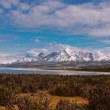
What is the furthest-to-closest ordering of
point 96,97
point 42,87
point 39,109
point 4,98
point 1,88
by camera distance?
point 42,87
point 1,88
point 4,98
point 96,97
point 39,109

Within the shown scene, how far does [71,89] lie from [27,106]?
12757mm

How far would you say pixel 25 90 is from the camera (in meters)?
24.7

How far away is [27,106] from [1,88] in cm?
677

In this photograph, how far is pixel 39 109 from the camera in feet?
35.7

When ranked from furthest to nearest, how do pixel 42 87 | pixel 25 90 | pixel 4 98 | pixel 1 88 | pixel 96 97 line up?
pixel 42 87 < pixel 25 90 < pixel 1 88 < pixel 4 98 < pixel 96 97

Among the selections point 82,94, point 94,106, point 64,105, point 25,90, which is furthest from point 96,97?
point 25,90

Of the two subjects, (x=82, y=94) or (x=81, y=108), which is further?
(x=82, y=94)

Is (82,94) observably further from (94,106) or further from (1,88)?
(94,106)

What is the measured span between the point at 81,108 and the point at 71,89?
9.44m

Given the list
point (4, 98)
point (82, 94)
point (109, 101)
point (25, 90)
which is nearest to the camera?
point (109, 101)

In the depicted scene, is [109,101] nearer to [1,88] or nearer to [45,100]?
[45,100]

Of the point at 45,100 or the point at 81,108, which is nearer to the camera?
the point at 45,100

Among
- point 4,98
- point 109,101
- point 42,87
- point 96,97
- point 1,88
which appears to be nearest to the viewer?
point 109,101

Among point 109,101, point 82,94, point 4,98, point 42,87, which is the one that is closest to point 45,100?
point 109,101
